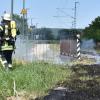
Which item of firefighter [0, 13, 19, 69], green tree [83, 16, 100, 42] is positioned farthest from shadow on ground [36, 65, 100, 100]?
green tree [83, 16, 100, 42]

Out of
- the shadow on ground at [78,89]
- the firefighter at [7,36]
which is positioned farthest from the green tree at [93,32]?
the shadow on ground at [78,89]

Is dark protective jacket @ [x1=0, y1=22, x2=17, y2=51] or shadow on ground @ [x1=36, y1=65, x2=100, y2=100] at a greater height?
dark protective jacket @ [x1=0, y1=22, x2=17, y2=51]

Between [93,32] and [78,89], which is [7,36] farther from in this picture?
[93,32]

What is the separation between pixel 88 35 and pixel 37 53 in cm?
6041

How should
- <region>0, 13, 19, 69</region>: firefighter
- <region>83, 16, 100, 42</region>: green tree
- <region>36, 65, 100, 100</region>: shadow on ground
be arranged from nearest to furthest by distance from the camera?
<region>36, 65, 100, 100</region>: shadow on ground
<region>0, 13, 19, 69</region>: firefighter
<region>83, 16, 100, 42</region>: green tree

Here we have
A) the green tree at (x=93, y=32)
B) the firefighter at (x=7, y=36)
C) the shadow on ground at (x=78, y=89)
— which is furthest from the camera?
the green tree at (x=93, y=32)

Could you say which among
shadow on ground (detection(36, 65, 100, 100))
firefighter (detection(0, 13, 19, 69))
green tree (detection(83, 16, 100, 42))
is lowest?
green tree (detection(83, 16, 100, 42))

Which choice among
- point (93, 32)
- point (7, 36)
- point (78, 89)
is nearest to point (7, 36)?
point (7, 36)

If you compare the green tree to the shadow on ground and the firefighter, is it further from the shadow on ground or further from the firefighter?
the shadow on ground

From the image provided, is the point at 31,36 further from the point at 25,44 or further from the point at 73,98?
the point at 73,98

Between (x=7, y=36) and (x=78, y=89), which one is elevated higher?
(x=7, y=36)

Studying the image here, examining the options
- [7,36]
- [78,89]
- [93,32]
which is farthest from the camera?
[93,32]

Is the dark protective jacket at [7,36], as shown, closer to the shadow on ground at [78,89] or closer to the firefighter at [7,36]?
the firefighter at [7,36]

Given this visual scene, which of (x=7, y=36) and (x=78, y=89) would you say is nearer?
(x=78, y=89)
